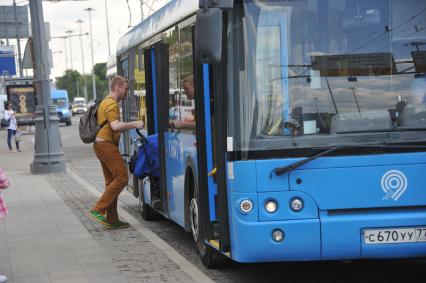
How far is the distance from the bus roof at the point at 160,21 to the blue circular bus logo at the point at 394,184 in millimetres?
2457

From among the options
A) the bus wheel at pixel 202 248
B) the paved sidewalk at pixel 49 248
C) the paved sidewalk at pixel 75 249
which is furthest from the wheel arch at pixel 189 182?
the paved sidewalk at pixel 49 248

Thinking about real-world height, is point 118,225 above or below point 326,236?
below

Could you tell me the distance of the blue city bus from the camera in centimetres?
640

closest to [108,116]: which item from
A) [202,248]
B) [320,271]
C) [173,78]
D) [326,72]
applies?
[173,78]

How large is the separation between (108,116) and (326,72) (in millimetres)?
4800

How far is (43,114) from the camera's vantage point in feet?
70.3

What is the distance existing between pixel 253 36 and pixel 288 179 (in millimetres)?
1114

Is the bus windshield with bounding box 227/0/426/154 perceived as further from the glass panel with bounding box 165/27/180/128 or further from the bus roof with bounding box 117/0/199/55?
the glass panel with bounding box 165/27/180/128

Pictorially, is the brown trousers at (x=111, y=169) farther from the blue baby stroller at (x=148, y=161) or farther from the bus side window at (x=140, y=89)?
the bus side window at (x=140, y=89)

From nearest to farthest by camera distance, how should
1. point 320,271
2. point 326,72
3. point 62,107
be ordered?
point 326,72
point 320,271
point 62,107

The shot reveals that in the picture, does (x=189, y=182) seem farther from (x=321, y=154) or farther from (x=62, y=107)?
(x=62, y=107)

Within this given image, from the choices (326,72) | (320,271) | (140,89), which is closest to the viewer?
(326,72)

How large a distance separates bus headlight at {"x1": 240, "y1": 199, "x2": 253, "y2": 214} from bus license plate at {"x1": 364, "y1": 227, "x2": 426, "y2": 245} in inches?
34.7

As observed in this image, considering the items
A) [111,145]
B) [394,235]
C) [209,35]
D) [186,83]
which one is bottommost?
[394,235]
